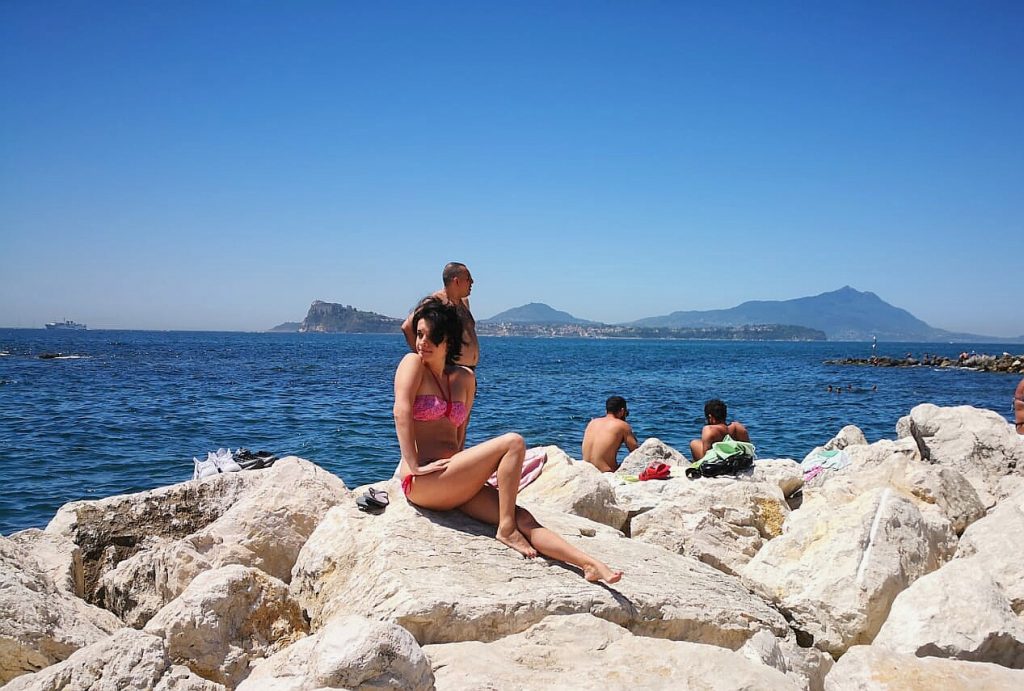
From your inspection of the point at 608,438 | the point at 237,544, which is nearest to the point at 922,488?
the point at 608,438

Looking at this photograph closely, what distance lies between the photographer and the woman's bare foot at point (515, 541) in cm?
477

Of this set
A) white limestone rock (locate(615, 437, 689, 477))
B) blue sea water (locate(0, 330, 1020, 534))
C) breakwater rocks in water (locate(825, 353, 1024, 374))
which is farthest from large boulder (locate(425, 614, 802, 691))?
breakwater rocks in water (locate(825, 353, 1024, 374))

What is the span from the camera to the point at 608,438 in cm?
1200

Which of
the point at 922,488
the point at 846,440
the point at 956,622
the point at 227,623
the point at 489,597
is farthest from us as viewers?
the point at 846,440

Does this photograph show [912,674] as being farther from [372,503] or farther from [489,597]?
[372,503]

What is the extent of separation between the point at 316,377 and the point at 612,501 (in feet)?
122

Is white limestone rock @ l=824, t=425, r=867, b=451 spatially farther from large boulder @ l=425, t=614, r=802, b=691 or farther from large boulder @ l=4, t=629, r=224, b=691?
large boulder @ l=4, t=629, r=224, b=691

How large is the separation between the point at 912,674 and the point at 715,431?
7.64m

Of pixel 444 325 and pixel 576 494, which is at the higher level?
pixel 444 325

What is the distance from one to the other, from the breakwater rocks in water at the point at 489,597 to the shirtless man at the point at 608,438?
4.75 meters

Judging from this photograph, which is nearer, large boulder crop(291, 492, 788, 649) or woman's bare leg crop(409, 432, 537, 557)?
large boulder crop(291, 492, 788, 649)

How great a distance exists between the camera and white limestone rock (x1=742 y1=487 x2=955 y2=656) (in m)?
5.09

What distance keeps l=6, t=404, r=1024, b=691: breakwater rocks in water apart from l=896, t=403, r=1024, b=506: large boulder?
1763 mm

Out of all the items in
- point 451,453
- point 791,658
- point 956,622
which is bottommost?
point 791,658
